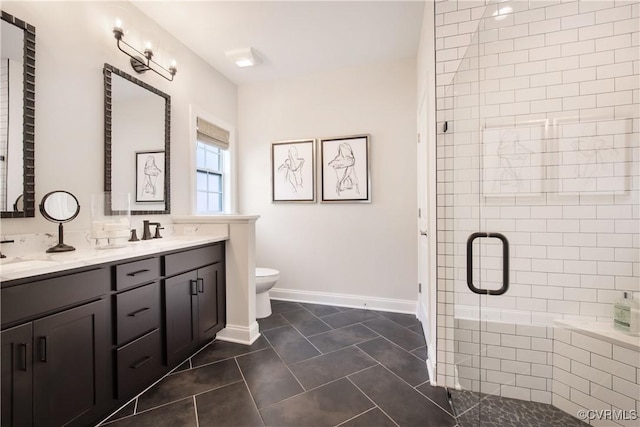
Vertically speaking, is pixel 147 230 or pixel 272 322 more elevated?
pixel 147 230

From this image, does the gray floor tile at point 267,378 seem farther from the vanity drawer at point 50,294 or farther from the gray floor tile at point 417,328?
the gray floor tile at point 417,328

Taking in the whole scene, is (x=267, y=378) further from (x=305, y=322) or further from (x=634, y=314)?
(x=634, y=314)

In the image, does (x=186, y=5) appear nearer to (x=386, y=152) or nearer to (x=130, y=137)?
(x=130, y=137)

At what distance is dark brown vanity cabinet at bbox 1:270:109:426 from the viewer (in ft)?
3.42

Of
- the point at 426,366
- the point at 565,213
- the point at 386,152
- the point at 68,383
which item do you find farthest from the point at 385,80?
the point at 68,383

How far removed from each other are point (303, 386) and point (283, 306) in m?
1.45

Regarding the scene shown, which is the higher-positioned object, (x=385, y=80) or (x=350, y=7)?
(x=350, y=7)

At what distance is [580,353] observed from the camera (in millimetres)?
1391

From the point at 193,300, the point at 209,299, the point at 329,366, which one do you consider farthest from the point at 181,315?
the point at 329,366

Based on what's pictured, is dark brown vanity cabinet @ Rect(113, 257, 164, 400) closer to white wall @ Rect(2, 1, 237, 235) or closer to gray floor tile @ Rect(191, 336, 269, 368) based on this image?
gray floor tile @ Rect(191, 336, 269, 368)

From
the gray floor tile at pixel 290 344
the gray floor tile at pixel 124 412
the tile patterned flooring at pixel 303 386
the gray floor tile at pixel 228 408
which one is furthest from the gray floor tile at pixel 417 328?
the gray floor tile at pixel 124 412

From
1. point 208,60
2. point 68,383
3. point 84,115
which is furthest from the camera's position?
point 208,60

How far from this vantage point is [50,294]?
1159 mm

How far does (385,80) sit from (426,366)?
2.72 metres
